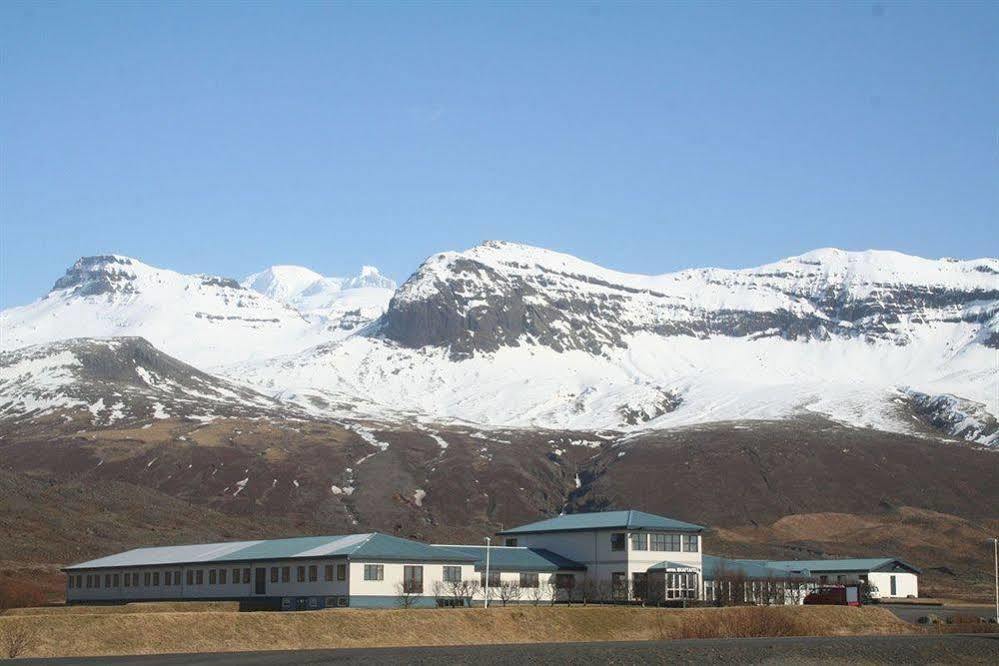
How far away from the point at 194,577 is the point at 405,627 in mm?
32886

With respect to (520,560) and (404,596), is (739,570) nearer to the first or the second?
(520,560)

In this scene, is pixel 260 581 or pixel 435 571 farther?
pixel 260 581

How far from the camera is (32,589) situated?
109250 millimetres

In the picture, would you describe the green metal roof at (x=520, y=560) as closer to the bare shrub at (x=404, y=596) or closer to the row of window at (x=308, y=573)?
the bare shrub at (x=404, y=596)

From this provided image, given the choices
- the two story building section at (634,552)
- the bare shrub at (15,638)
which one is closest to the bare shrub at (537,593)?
the two story building section at (634,552)

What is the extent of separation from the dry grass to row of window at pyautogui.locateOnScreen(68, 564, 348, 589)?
1220 cm

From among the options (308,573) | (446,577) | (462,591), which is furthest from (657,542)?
(308,573)

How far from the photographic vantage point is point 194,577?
325 ft

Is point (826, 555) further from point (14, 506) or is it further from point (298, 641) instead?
point (298, 641)

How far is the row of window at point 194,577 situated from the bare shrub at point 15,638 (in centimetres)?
2883

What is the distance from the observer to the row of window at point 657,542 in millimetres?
103875

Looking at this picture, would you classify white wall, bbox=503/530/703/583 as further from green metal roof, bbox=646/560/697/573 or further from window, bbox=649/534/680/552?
green metal roof, bbox=646/560/697/573

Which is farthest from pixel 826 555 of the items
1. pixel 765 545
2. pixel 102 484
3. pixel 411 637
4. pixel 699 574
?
pixel 411 637

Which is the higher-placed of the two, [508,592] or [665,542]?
[665,542]
